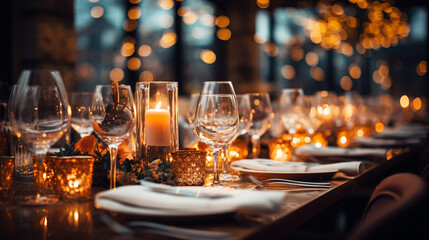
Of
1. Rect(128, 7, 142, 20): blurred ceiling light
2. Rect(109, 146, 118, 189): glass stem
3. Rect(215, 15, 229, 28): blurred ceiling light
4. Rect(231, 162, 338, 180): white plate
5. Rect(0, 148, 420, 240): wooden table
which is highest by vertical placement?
Rect(215, 15, 229, 28): blurred ceiling light

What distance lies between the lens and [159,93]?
1101 mm

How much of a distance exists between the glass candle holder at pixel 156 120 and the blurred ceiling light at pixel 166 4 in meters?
4.61

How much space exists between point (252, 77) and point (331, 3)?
200 cm

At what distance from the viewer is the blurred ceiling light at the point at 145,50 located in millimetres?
5164

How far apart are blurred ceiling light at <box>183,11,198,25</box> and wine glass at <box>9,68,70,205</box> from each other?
5279 mm

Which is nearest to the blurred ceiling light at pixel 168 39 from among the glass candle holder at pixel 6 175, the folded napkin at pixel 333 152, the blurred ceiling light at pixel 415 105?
the blurred ceiling light at pixel 415 105

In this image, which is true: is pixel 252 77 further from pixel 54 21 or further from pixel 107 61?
pixel 54 21

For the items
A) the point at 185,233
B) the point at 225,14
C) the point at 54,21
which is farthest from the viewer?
the point at 225,14

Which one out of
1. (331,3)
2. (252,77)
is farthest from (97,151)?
(252,77)

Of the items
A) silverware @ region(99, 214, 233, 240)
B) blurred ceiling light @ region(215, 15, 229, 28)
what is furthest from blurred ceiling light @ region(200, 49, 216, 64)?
silverware @ region(99, 214, 233, 240)

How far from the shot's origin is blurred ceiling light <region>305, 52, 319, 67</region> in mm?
9746

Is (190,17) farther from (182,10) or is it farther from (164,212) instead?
(164,212)

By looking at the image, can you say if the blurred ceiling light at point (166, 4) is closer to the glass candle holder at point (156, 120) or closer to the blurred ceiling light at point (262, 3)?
the blurred ceiling light at point (262, 3)

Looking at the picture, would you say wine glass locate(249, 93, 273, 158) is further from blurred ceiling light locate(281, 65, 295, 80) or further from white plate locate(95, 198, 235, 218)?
blurred ceiling light locate(281, 65, 295, 80)
